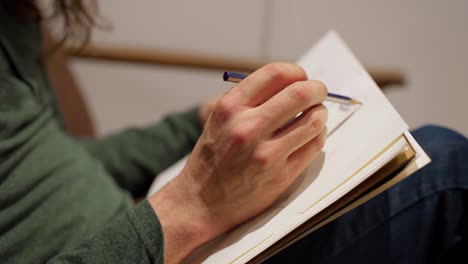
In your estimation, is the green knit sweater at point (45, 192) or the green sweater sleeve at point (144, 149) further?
the green sweater sleeve at point (144, 149)

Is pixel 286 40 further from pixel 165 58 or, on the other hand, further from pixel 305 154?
pixel 305 154

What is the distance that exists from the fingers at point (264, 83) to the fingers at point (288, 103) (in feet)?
0.04

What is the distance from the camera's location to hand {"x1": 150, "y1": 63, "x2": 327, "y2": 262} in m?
0.34

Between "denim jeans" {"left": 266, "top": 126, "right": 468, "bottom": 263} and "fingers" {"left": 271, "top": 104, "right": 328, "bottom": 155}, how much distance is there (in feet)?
0.35

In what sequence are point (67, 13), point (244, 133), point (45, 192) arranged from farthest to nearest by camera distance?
point (67, 13)
point (45, 192)
point (244, 133)

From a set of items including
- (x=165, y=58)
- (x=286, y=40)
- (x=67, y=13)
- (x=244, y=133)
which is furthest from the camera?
(x=286, y=40)

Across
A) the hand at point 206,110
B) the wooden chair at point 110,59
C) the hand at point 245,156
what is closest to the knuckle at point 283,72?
the hand at point 245,156

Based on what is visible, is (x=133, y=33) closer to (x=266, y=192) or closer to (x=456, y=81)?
(x=456, y=81)

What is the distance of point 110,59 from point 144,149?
1.15 feet

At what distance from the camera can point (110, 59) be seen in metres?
0.99

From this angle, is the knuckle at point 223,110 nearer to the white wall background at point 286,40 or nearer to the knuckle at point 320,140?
the knuckle at point 320,140

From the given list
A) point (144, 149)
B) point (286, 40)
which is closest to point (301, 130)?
point (144, 149)

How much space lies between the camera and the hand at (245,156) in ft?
1.10

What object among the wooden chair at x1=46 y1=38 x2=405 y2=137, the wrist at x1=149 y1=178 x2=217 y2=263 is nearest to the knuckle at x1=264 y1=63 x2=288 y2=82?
the wrist at x1=149 y1=178 x2=217 y2=263
